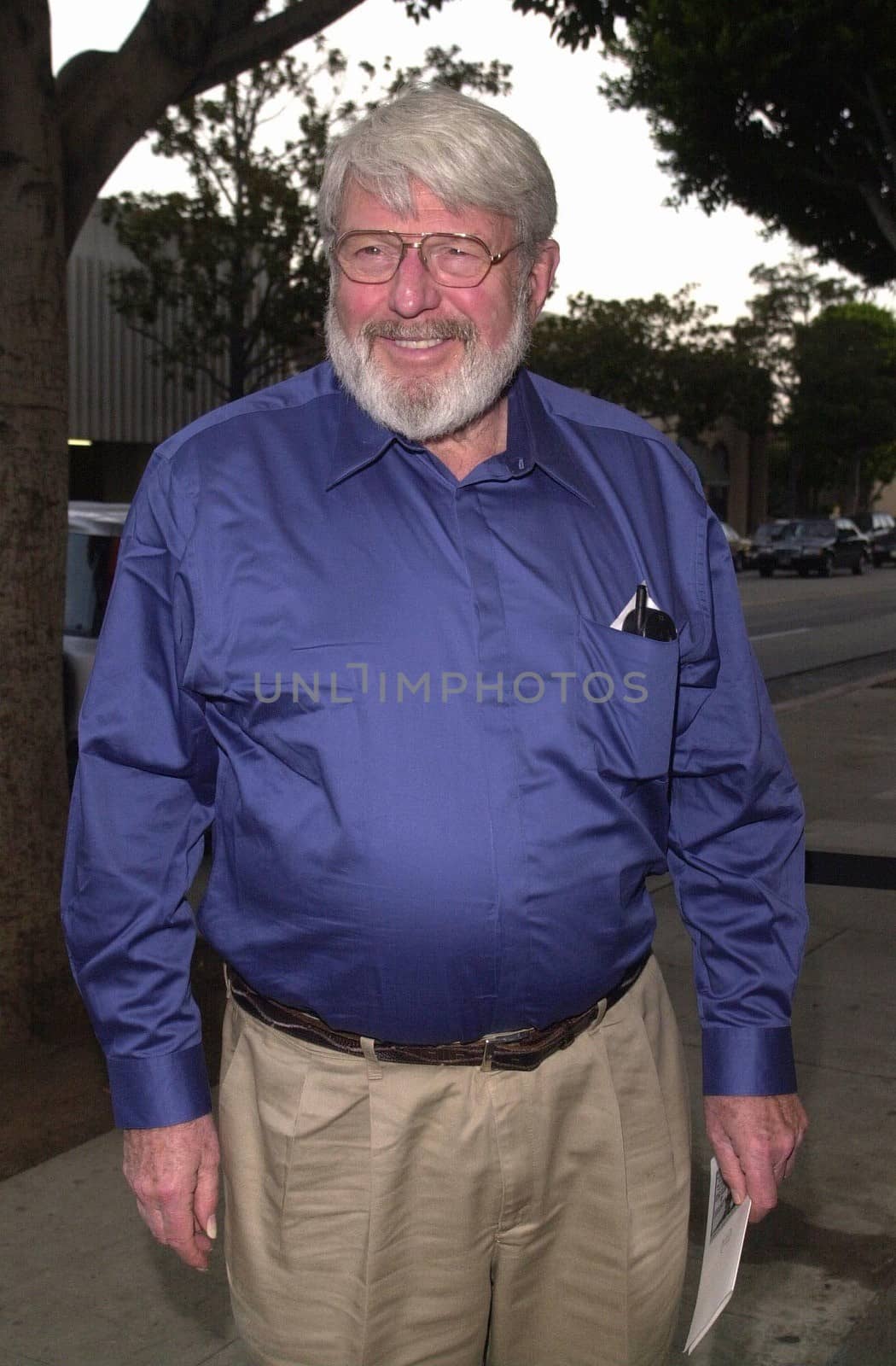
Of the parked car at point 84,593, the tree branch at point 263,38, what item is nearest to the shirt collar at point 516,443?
the tree branch at point 263,38

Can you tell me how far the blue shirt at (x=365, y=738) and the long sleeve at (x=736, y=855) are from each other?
0.08 metres

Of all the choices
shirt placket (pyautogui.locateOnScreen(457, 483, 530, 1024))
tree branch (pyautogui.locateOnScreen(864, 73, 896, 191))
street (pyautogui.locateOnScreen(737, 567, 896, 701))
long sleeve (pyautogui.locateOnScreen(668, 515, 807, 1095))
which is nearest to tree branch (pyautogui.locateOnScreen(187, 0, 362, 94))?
long sleeve (pyautogui.locateOnScreen(668, 515, 807, 1095))

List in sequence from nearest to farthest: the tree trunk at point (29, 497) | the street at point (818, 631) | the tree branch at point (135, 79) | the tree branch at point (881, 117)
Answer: the tree trunk at point (29, 497) → the tree branch at point (135, 79) → the tree branch at point (881, 117) → the street at point (818, 631)

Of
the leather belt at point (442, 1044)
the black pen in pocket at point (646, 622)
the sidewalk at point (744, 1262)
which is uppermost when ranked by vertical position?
the black pen in pocket at point (646, 622)

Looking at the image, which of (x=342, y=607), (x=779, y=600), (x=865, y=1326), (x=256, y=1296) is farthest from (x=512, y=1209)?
(x=779, y=600)

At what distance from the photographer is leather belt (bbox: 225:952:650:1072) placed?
194 centimetres

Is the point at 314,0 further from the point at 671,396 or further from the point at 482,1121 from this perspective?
the point at 671,396

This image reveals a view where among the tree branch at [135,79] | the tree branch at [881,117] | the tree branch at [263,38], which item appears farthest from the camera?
the tree branch at [881,117]

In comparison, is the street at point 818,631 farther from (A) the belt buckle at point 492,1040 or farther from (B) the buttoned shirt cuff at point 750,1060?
(A) the belt buckle at point 492,1040

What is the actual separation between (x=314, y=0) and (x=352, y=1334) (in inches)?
179

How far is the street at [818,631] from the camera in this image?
55.5 feet

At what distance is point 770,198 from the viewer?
1744 centimetres

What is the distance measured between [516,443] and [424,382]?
15cm

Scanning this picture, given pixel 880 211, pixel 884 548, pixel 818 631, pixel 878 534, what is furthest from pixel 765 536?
pixel 880 211
